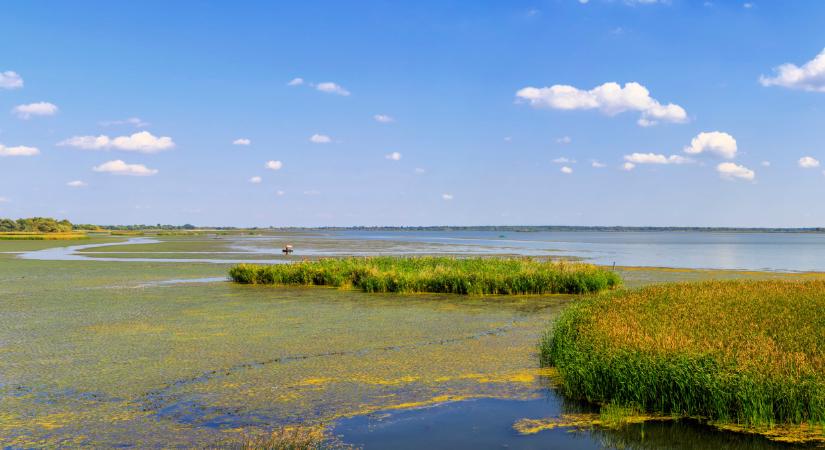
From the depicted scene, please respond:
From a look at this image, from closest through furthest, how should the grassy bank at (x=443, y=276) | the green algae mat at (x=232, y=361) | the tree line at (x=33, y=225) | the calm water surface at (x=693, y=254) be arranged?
the green algae mat at (x=232, y=361) < the grassy bank at (x=443, y=276) < the calm water surface at (x=693, y=254) < the tree line at (x=33, y=225)

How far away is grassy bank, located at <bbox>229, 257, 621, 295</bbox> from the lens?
2695 centimetres

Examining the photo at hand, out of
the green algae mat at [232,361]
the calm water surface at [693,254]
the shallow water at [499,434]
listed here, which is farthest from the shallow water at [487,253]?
the shallow water at [499,434]

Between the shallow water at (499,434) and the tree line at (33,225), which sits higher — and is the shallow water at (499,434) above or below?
below

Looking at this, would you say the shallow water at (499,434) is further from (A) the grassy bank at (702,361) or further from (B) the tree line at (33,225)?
(B) the tree line at (33,225)

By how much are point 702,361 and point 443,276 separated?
17644 millimetres

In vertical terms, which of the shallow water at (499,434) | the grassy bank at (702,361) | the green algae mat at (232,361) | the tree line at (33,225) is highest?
the tree line at (33,225)

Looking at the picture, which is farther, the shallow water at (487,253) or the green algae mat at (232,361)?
the shallow water at (487,253)

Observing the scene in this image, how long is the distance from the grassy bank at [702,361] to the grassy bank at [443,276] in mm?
10777

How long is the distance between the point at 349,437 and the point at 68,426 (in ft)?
13.2

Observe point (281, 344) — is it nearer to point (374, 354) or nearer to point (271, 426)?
point (374, 354)

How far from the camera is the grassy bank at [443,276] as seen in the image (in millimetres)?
26953

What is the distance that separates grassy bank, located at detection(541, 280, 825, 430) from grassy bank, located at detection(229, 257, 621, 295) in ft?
35.4

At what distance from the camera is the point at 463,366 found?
12.9 m

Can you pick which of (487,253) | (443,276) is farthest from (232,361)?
(487,253)
